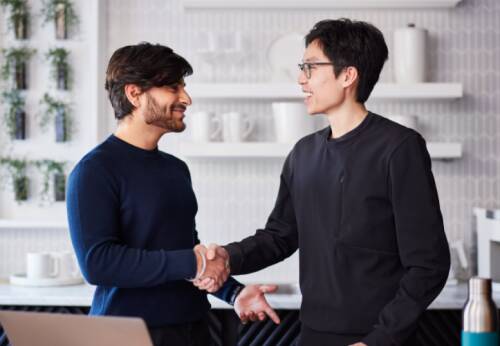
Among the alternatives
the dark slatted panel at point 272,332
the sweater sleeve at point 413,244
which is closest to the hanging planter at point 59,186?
the dark slatted panel at point 272,332

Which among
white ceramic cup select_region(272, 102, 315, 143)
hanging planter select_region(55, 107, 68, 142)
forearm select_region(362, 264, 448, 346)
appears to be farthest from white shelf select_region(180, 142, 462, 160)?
forearm select_region(362, 264, 448, 346)

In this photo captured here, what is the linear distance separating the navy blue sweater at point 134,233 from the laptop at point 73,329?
1.29ft

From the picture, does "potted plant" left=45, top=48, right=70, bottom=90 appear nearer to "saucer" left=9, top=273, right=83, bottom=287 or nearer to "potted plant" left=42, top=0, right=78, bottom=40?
"potted plant" left=42, top=0, right=78, bottom=40

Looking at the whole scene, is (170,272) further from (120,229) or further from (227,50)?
(227,50)

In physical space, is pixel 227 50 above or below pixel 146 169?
above

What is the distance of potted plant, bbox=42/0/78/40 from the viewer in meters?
3.79

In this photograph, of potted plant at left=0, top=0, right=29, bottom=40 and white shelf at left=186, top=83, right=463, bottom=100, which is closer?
Answer: white shelf at left=186, top=83, right=463, bottom=100

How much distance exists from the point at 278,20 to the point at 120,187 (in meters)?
2.04

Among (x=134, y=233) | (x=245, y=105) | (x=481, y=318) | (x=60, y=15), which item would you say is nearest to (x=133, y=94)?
(x=134, y=233)

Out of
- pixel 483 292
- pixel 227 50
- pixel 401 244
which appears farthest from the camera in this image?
pixel 227 50

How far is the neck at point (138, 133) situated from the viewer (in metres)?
2.12

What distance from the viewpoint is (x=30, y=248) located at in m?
3.86

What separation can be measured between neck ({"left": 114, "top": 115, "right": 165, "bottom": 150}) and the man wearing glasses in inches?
13.3

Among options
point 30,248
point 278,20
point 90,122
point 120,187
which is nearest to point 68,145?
point 90,122
